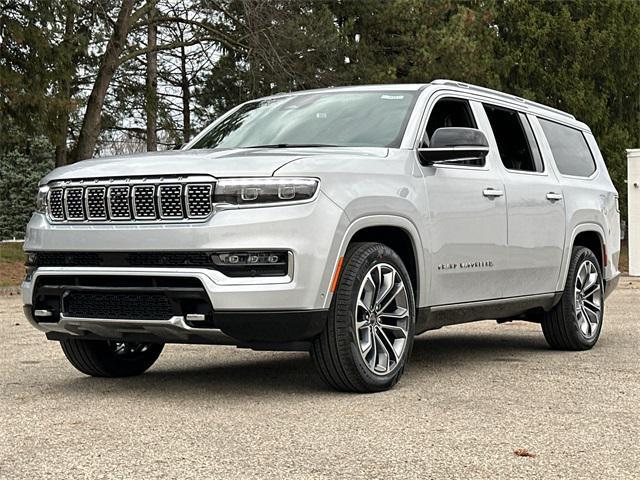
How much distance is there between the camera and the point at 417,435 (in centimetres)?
509

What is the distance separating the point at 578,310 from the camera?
29.0 ft

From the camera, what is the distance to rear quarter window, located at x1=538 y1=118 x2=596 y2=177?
8.93 m

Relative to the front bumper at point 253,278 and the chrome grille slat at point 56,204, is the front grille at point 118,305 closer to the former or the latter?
the front bumper at point 253,278

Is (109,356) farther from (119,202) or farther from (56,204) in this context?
(119,202)

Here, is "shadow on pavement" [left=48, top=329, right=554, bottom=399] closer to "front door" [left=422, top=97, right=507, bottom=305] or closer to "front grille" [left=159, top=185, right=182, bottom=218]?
"front door" [left=422, top=97, right=507, bottom=305]

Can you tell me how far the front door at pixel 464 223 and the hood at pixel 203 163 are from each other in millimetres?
622

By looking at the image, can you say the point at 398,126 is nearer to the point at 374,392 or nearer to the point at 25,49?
the point at 374,392

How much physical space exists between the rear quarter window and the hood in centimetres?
274

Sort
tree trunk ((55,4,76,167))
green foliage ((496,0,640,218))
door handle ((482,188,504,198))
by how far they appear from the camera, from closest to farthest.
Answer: door handle ((482,188,504,198)), tree trunk ((55,4,76,167)), green foliage ((496,0,640,218))

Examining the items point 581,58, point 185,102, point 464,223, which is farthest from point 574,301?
point 581,58

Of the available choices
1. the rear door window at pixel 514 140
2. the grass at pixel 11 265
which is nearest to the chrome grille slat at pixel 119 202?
the rear door window at pixel 514 140

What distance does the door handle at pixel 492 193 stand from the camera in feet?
24.3

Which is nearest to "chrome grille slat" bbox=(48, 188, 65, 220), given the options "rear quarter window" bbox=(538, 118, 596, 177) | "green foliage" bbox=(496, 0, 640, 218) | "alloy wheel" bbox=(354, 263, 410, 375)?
"alloy wheel" bbox=(354, 263, 410, 375)

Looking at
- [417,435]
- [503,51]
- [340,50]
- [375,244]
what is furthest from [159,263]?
[503,51]
